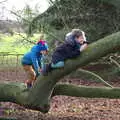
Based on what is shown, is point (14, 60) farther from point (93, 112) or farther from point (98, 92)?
point (98, 92)

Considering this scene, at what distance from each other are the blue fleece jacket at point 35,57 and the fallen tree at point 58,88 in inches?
16.5

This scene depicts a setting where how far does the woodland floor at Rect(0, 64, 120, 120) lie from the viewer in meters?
10.3

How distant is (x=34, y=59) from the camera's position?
326 inches

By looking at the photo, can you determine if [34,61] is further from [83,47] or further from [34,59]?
[83,47]

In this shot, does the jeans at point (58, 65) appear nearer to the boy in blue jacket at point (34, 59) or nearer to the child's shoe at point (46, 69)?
the child's shoe at point (46, 69)

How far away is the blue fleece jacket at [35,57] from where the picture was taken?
8.03 meters

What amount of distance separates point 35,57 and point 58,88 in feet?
3.23

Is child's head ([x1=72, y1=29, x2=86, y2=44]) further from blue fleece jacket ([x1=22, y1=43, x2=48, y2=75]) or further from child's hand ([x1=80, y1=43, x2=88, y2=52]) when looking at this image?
blue fleece jacket ([x1=22, y1=43, x2=48, y2=75])

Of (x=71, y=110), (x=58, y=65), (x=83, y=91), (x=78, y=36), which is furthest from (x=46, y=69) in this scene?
(x=71, y=110)

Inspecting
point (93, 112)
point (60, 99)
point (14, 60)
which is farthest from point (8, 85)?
point (14, 60)

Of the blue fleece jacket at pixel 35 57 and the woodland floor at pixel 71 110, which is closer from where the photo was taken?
the blue fleece jacket at pixel 35 57

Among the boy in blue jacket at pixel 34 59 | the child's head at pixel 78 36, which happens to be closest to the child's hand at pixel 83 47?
the child's head at pixel 78 36

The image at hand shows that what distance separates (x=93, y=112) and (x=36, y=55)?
3992mm

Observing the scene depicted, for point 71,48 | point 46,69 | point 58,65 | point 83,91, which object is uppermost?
point 71,48
